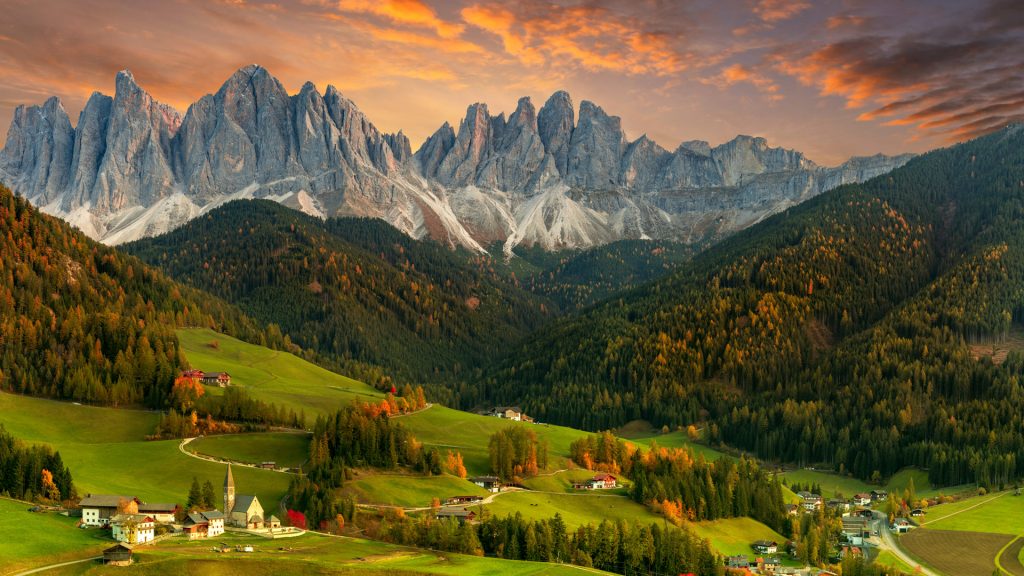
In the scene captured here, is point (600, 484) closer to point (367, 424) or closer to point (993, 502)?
point (367, 424)

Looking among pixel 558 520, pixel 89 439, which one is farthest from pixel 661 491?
pixel 89 439

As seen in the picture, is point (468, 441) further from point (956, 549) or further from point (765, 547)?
point (956, 549)

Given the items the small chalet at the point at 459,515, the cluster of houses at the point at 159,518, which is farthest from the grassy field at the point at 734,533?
the cluster of houses at the point at 159,518

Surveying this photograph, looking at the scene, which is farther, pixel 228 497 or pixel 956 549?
pixel 956 549

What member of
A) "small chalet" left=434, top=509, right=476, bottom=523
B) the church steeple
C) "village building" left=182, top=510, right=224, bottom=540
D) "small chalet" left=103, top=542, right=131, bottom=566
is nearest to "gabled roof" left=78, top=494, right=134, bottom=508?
"village building" left=182, top=510, right=224, bottom=540

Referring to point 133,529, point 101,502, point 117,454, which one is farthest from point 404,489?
point 117,454

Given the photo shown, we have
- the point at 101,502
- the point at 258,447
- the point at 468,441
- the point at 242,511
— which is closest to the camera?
the point at 101,502
